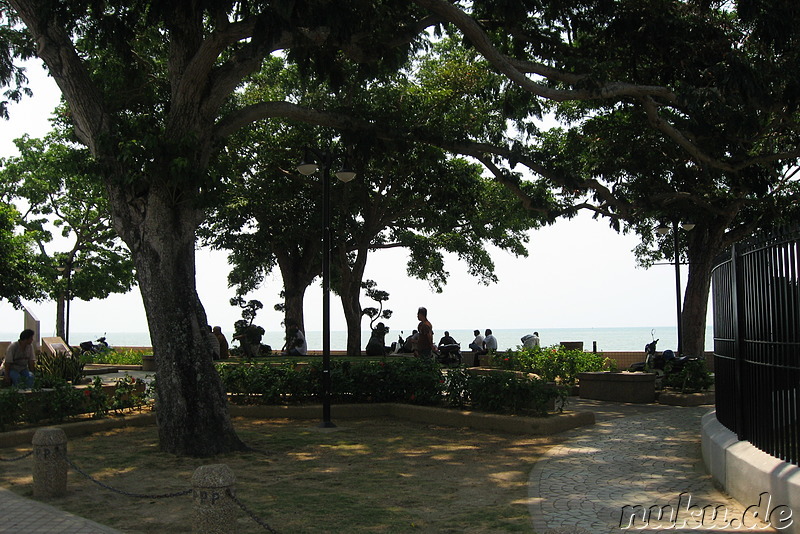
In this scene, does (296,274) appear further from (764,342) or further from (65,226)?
(764,342)

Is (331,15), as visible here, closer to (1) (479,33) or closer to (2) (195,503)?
(1) (479,33)

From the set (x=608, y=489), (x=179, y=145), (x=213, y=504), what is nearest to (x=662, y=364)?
(x=608, y=489)

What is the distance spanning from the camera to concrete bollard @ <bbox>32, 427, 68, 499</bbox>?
7.59 meters

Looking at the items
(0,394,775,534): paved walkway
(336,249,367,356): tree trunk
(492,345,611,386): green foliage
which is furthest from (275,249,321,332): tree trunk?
(0,394,775,534): paved walkway

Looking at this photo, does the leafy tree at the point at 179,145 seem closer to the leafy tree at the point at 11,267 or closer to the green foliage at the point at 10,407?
the green foliage at the point at 10,407

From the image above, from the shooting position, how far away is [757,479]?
6.41 metres

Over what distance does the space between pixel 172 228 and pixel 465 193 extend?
13999mm

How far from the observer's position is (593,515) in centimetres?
Result: 669

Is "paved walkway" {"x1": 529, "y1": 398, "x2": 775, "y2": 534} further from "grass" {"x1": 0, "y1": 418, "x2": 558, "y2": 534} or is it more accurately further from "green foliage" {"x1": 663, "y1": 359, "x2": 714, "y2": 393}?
"green foliage" {"x1": 663, "y1": 359, "x2": 714, "y2": 393}

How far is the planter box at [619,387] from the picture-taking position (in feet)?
50.7

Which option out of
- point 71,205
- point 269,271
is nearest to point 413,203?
point 269,271

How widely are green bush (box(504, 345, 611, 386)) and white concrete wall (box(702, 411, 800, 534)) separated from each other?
29.6ft

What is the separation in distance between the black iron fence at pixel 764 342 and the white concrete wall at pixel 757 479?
0.46ft

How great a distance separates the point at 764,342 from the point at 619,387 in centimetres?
918
